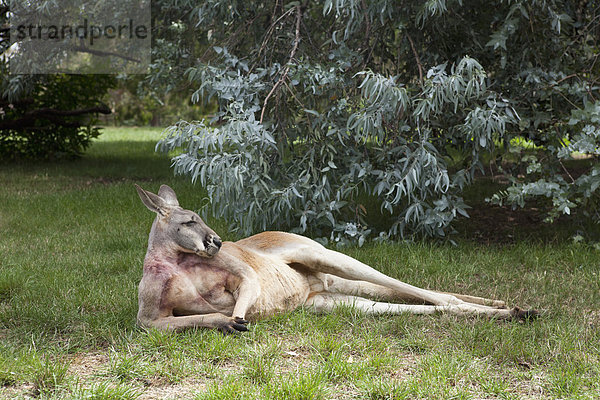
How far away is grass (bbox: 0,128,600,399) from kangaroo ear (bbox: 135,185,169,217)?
73 cm

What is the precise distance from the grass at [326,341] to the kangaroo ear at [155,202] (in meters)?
0.73

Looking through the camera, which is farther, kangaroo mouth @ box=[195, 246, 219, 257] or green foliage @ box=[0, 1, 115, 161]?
green foliage @ box=[0, 1, 115, 161]

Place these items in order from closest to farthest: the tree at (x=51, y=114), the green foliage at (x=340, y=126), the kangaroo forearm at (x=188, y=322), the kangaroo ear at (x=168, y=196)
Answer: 1. the kangaroo forearm at (x=188, y=322)
2. the kangaroo ear at (x=168, y=196)
3. the green foliage at (x=340, y=126)
4. the tree at (x=51, y=114)

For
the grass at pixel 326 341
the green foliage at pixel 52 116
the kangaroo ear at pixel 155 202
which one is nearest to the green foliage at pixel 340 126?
the grass at pixel 326 341

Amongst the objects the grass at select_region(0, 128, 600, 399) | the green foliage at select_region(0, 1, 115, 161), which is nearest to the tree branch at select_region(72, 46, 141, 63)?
the green foliage at select_region(0, 1, 115, 161)

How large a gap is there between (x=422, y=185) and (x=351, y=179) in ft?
2.34

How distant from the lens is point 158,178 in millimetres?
11820

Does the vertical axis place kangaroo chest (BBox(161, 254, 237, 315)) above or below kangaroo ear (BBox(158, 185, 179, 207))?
below

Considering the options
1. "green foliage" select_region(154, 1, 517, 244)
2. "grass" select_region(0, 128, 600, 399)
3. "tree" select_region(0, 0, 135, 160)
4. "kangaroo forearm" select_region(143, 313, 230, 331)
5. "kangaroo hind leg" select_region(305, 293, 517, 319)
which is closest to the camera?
"grass" select_region(0, 128, 600, 399)

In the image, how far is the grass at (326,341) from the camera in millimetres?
3455

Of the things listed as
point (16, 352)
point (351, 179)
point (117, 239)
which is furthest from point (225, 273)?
point (117, 239)

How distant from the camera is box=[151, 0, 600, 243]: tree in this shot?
6.15 metres

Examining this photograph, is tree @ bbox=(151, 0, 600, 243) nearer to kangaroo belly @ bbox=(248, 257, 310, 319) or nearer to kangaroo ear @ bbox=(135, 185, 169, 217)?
kangaroo belly @ bbox=(248, 257, 310, 319)

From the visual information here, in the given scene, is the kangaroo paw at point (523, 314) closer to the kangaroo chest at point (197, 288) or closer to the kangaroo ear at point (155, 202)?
the kangaroo chest at point (197, 288)
